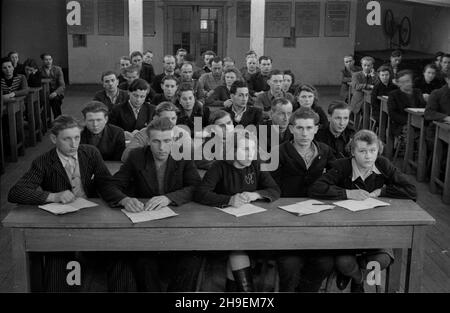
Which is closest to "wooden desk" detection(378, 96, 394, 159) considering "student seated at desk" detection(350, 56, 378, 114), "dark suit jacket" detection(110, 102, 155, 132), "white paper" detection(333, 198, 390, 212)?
"student seated at desk" detection(350, 56, 378, 114)

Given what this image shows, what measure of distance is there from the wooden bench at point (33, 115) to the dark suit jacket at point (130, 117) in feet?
8.70

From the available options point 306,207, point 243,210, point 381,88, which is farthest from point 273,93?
point 243,210

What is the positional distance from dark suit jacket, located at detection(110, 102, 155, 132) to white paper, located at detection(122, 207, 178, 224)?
291 centimetres

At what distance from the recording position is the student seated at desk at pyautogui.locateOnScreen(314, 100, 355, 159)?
15.9 feet

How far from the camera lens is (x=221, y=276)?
3547 millimetres

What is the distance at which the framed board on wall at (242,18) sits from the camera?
14.9 metres

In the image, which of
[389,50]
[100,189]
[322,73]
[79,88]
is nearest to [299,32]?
[322,73]

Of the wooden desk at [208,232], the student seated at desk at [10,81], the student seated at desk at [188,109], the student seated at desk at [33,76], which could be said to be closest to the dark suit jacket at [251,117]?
the student seated at desk at [188,109]

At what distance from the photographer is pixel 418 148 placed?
7.13 m

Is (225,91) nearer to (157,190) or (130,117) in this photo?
(130,117)

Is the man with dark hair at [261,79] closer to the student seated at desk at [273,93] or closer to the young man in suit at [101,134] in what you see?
the student seated at desk at [273,93]
